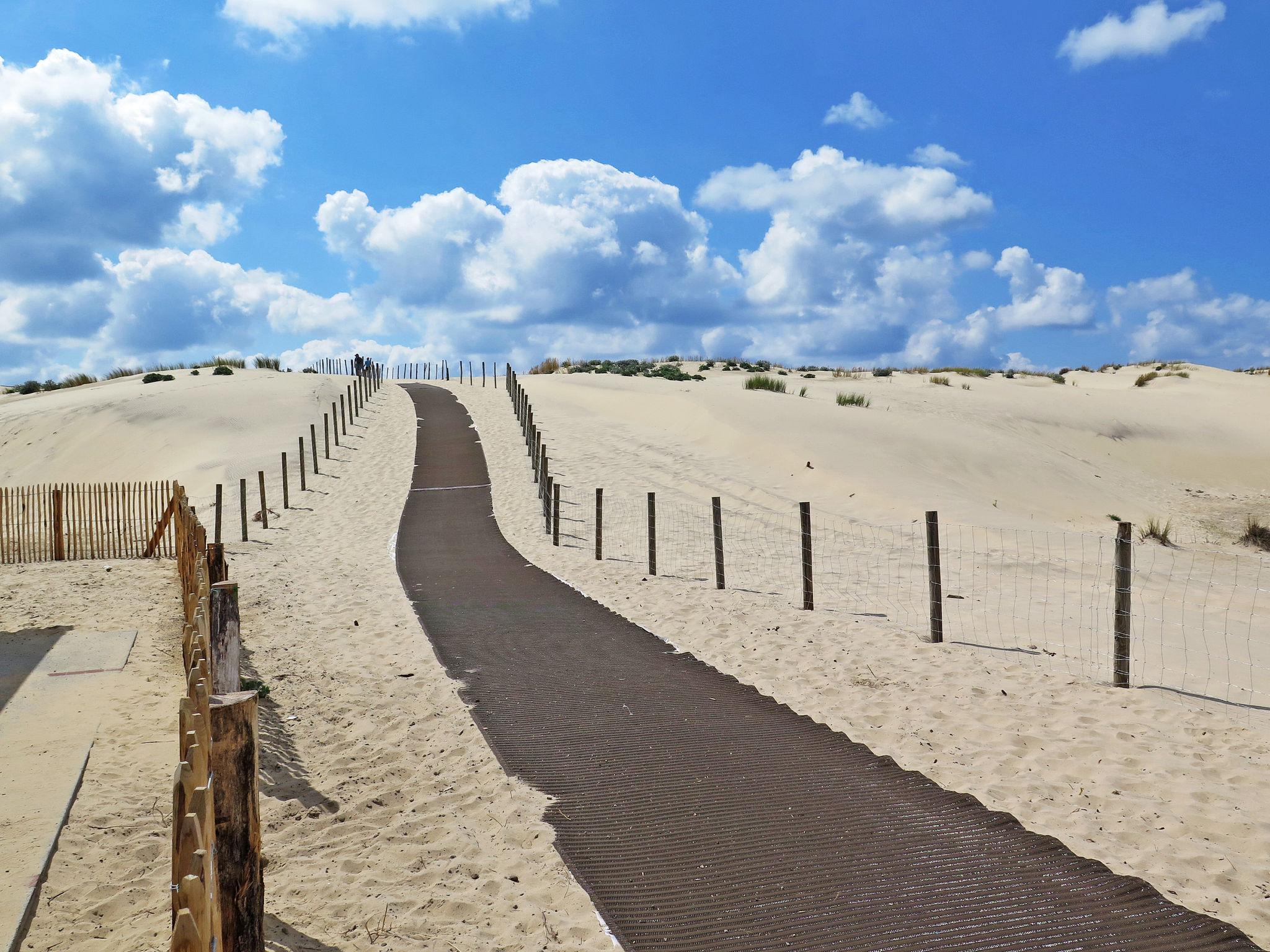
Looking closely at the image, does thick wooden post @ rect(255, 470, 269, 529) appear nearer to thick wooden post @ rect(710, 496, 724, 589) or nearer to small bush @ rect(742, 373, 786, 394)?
thick wooden post @ rect(710, 496, 724, 589)

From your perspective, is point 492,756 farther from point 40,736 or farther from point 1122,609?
point 1122,609

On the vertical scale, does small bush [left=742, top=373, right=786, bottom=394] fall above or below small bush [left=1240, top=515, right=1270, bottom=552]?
above

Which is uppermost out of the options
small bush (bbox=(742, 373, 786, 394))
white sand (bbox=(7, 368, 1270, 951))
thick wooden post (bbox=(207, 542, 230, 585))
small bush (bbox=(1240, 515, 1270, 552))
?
small bush (bbox=(742, 373, 786, 394))

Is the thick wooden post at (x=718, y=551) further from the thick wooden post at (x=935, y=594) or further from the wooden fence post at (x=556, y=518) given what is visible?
the wooden fence post at (x=556, y=518)

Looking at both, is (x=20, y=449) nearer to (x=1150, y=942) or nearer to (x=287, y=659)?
(x=287, y=659)

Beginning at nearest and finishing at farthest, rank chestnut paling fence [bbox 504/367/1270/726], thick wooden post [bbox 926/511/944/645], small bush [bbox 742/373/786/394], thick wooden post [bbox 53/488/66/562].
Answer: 1. chestnut paling fence [bbox 504/367/1270/726]
2. thick wooden post [bbox 926/511/944/645]
3. thick wooden post [bbox 53/488/66/562]
4. small bush [bbox 742/373/786/394]

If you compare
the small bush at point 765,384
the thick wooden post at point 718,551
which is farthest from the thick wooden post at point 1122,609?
the small bush at point 765,384

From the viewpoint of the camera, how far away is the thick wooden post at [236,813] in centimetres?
330

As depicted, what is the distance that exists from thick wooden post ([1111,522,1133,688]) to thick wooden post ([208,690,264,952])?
736 centimetres

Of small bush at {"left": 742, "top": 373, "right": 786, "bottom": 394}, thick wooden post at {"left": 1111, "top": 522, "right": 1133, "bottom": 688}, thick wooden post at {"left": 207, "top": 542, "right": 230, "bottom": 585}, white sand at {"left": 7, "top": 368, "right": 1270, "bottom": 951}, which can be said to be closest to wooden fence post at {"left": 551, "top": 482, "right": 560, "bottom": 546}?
white sand at {"left": 7, "top": 368, "right": 1270, "bottom": 951}

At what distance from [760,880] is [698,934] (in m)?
0.58

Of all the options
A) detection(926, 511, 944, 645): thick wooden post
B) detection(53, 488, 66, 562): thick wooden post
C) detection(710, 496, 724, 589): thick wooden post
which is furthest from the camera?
detection(53, 488, 66, 562): thick wooden post

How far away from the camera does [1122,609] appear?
26.1 feet

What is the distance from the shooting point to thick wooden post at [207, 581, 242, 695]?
235 inches
